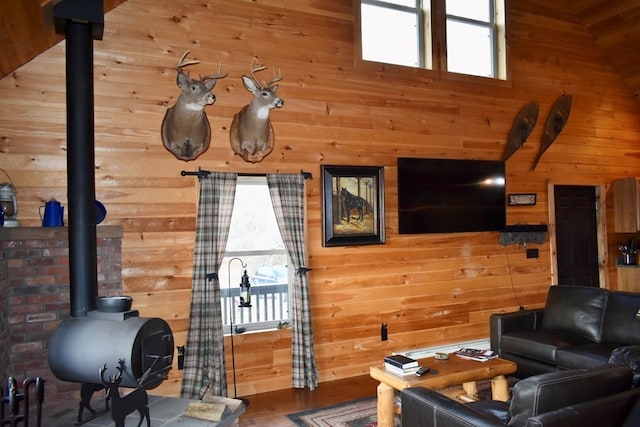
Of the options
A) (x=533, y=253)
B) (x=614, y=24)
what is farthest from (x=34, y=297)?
(x=614, y=24)

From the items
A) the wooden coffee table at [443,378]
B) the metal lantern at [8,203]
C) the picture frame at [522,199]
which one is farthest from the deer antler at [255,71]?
the picture frame at [522,199]

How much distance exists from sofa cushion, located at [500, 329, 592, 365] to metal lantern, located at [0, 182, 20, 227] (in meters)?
4.37

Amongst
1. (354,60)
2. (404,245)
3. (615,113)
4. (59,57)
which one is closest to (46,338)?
(59,57)

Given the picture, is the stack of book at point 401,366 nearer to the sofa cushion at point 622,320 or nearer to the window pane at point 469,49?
the sofa cushion at point 622,320

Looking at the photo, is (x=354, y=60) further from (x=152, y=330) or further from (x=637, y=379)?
(x=637, y=379)

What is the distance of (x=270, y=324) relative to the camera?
4609 mm

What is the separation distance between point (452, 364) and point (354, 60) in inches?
125

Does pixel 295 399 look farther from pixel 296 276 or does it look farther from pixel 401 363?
pixel 401 363

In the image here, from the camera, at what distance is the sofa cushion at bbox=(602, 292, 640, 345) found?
3.95 metres

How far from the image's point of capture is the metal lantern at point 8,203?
138 inches

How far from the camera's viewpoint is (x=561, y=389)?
2.09 meters

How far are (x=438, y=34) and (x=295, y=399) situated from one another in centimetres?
424

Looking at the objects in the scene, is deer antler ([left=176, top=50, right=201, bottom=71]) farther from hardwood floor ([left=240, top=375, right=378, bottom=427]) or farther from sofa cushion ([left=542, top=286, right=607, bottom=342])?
sofa cushion ([left=542, top=286, right=607, bottom=342])

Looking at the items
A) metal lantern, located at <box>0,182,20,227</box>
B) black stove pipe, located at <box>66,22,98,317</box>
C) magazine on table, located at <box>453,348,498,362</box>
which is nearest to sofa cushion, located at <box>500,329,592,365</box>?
magazine on table, located at <box>453,348,498,362</box>
